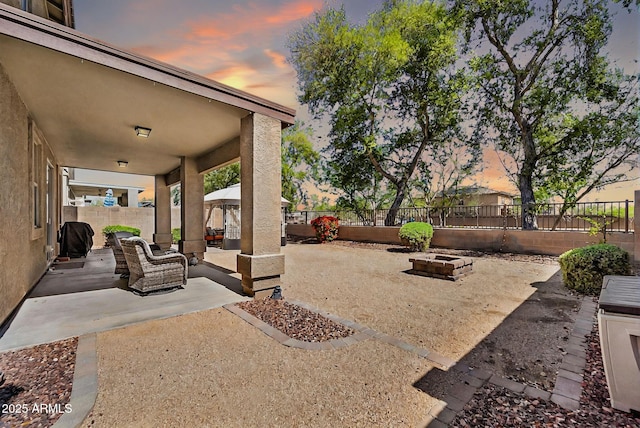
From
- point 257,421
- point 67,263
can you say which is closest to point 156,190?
point 67,263

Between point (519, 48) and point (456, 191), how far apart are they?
7939 millimetres

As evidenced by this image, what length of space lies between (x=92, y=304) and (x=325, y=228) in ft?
36.4

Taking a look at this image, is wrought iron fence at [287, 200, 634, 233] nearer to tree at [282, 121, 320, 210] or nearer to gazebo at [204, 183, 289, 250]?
gazebo at [204, 183, 289, 250]

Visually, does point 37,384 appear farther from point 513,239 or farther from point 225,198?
point 513,239

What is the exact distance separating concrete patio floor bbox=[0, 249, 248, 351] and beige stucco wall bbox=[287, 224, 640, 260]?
28.6 ft

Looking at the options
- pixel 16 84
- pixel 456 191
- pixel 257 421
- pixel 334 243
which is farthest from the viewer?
pixel 456 191

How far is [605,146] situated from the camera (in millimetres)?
10805

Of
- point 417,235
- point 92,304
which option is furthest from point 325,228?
point 92,304

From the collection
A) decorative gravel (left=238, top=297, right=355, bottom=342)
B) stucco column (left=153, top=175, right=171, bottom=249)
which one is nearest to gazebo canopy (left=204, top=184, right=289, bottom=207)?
stucco column (left=153, top=175, right=171, bottom=249)

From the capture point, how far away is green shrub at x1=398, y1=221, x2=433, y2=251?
36.2 feet

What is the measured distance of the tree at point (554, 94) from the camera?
35.1 ft

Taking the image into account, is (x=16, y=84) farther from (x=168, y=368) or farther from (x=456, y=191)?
(x=456, y=191)

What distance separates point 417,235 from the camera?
36.1 feet

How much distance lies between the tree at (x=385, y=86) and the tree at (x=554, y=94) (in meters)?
1.50
